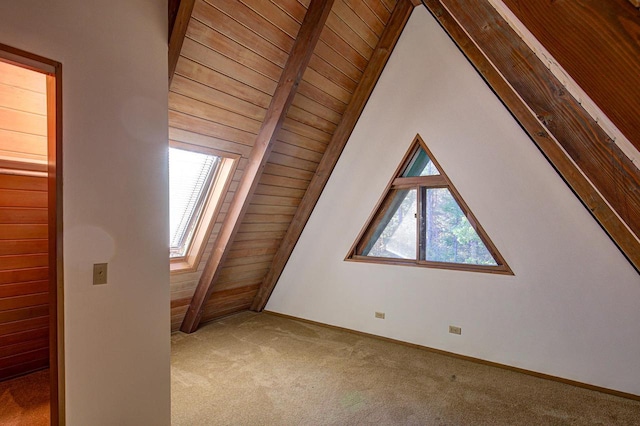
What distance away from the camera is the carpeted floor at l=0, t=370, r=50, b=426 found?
2230 millimetres

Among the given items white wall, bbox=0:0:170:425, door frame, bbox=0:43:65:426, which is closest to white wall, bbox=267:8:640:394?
white wall, bbox=0:0:170:425

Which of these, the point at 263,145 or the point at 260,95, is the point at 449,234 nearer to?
the point at 263,145

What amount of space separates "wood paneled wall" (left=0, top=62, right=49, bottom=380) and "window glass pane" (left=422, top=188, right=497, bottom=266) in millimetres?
3242

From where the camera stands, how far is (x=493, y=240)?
3.12 meters

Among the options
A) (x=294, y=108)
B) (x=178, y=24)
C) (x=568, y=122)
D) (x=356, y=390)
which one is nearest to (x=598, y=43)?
(x=568, y=122)

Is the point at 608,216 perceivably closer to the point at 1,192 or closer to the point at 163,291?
the point at 163,291

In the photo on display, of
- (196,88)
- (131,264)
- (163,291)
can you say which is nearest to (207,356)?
(163,291)

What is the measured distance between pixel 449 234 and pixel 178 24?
281cm

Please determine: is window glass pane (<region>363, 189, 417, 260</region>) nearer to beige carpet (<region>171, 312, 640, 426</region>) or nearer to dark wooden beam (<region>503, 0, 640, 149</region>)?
beige carpet (<region>171, 312, 640, 426</region>)

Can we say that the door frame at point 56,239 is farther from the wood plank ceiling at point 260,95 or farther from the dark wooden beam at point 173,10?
the wood plank ceiling at point 260,95

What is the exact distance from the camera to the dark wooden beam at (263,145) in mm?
2674

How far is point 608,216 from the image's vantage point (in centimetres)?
247

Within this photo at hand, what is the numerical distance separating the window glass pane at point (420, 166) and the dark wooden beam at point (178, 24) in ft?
7.71

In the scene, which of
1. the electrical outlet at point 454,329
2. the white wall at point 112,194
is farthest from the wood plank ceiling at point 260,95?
the electrical outlet at point 454,329
